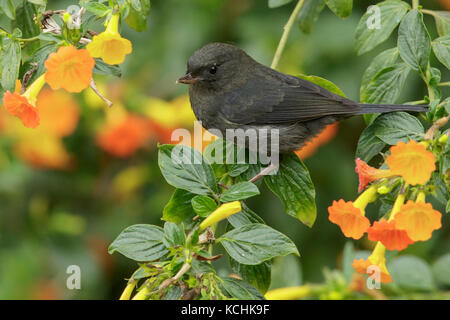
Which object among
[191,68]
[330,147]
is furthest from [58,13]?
[330,147]

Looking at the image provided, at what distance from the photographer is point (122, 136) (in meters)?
3.98

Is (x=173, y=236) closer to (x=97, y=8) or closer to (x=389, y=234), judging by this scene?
(x=389, y=234)

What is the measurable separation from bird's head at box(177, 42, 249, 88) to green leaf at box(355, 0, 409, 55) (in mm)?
769

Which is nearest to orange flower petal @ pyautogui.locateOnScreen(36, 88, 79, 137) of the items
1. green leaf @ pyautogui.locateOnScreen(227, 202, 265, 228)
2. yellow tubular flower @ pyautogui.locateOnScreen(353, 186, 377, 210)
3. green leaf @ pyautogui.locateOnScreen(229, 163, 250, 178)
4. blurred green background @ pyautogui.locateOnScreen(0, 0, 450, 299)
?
blurred green background @ pyautogui.locateOnScreen(0, 0, 450, 299)

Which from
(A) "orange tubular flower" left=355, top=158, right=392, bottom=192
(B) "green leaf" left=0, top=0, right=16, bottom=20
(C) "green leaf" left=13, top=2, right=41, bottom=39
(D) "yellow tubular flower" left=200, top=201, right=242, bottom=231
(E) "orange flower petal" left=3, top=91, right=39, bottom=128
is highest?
(C) "green leaf" left=13, top=2, right=41, bottom=39

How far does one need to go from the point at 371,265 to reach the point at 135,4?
3.74ft

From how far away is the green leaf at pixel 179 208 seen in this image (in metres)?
2.21

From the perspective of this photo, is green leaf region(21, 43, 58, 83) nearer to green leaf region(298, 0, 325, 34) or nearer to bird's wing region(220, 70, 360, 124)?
bird's wing region(220, 70, 360, 124)

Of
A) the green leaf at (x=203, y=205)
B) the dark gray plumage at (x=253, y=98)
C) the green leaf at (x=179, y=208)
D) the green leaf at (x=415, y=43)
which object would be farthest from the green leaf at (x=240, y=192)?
the dark gray plumage at (x=253, y=98)

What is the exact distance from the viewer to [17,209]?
14.0 ft

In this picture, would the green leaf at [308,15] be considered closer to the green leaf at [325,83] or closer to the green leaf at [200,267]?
the green leaf at [325,83]

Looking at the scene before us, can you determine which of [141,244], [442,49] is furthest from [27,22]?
[442,49]

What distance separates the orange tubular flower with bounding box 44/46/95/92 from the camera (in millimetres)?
2018

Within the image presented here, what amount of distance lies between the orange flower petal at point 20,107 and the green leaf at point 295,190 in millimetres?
875
